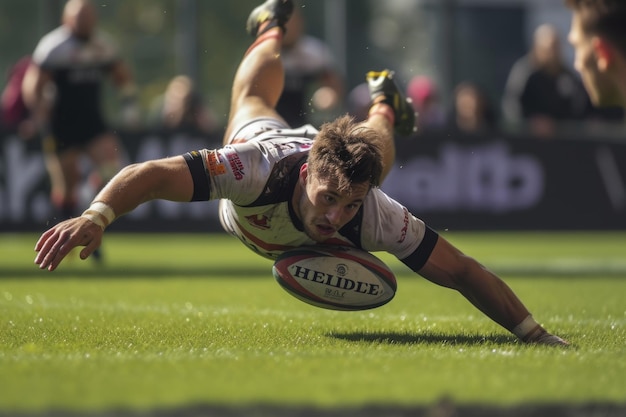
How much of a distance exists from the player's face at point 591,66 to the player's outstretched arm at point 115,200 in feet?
7.51

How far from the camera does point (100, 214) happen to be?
6.67 meters

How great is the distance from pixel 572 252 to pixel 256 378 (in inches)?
490

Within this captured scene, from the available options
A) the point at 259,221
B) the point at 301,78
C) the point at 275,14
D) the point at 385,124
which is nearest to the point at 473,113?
the point at 301,78

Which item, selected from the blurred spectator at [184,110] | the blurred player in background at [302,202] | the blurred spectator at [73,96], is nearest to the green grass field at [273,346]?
the blurred player in background at [302,202]

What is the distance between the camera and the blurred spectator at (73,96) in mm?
14961

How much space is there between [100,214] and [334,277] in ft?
4.91

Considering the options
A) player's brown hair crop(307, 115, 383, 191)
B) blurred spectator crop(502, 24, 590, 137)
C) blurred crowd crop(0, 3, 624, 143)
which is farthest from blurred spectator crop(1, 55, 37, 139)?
player's brown hair crop(307, 115, 383, 191)

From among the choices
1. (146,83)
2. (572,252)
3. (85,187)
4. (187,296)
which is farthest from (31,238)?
(187,296)

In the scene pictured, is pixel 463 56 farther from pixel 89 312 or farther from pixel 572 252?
pixel 89 312

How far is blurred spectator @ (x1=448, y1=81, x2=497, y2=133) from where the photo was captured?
20.5 meters

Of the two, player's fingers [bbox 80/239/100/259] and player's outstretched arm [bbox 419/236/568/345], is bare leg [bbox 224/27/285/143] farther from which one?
player's fingers [bbox 80/239/100/259]

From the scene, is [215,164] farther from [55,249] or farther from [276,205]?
[55,249]

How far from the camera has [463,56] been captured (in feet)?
85.3

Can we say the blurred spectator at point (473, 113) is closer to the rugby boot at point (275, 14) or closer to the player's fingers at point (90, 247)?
the rugby boot at point (275, 14)
